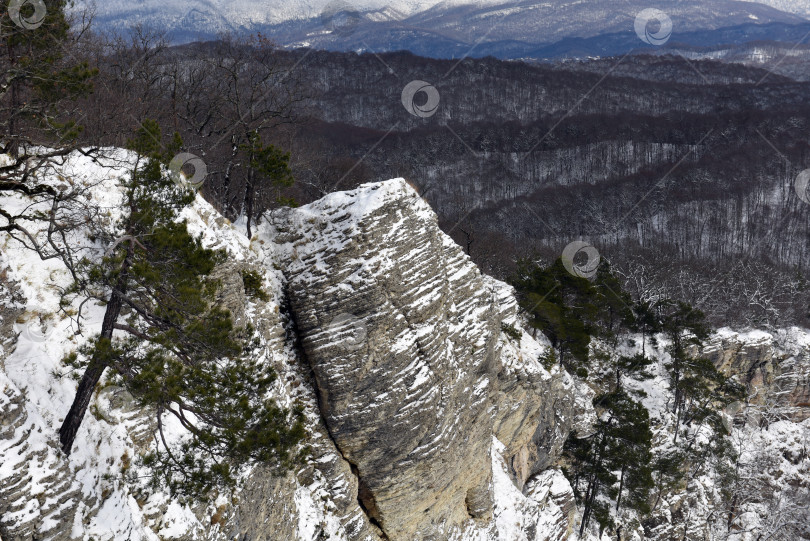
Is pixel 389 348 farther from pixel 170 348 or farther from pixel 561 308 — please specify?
pixel 561 308

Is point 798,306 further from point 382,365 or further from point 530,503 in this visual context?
point 382,365

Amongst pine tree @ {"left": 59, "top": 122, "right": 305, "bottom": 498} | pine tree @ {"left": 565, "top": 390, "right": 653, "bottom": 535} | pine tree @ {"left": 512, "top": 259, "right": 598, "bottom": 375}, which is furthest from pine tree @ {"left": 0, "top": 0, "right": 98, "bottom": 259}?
pine tree @ {"left": 565, "top": 390, "right": 653, "bottom": 535}

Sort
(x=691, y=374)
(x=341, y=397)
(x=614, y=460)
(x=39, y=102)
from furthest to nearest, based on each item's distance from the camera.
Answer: (x=691, y=374) < (x=614, y=460) < (x=341, y=397) < (x=39, y=102)

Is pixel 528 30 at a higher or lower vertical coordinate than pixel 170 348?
higher

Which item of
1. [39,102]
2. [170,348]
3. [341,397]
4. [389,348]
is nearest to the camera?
[170,348]

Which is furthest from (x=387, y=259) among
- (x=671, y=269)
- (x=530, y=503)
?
(x=671, y=269)

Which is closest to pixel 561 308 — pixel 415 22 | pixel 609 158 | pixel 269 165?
pixel 269 165

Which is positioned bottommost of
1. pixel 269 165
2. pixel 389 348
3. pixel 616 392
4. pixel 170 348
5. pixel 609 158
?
pixel 616 392

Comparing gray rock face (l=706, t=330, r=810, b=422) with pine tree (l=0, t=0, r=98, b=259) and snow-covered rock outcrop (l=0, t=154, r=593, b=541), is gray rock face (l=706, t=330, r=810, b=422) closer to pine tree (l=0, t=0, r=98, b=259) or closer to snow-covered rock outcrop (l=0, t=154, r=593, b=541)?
snow-covered rock outcrop (l=0, t=154, r=593, b=541)
